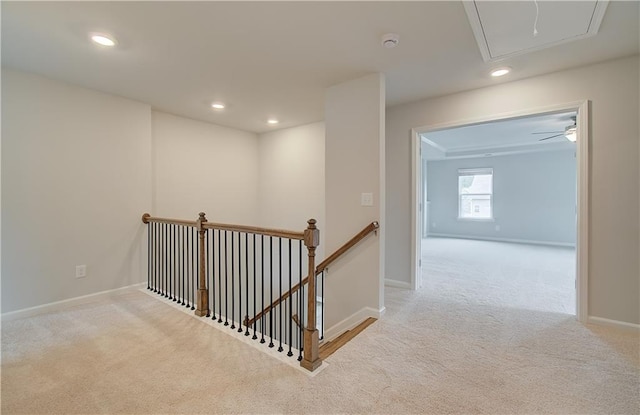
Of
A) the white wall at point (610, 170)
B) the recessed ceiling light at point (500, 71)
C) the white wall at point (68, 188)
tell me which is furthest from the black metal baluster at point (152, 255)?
the white wall at point (610, 170)

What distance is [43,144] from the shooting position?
280 centimetres

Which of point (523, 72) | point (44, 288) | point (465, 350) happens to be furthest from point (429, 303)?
point (44, 288)

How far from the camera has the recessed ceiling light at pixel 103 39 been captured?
2.10 m

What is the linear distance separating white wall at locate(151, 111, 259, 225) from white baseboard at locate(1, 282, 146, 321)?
1.07 m

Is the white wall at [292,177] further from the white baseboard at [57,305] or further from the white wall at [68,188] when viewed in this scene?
the white baseboard at [57,305]

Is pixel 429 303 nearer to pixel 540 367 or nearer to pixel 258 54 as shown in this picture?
pixel 540 367

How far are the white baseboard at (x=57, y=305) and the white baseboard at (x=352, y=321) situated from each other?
2444mm

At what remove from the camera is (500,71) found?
2.68 metres

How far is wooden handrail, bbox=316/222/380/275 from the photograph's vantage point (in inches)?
107

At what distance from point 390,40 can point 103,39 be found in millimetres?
2163

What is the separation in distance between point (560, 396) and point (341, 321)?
1.76 metres

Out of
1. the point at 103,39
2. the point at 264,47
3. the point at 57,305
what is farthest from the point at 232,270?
the point at 103,39

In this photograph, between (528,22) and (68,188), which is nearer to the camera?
(528,22)

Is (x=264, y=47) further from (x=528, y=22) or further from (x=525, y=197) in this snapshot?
(x=525, y=197)
